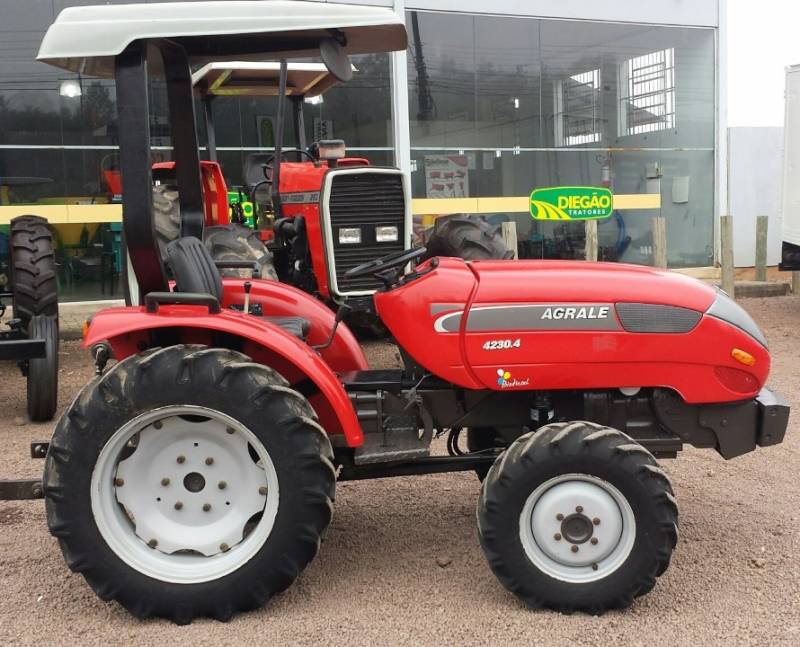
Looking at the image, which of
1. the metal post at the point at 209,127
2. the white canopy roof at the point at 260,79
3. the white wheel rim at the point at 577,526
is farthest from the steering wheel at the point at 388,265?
the metal post at the point at 209,127

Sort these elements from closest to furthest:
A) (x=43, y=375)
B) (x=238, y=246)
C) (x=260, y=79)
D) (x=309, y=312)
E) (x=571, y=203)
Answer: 1. (x=309, y=312)
2. (x=43, y=375)
3. (x=238, y=246)
4. (x=260, y=79)
5. (x=571, y=203)

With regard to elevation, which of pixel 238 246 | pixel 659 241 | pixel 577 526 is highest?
pixel 238 246

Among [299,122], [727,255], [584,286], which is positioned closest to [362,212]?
[299,122]

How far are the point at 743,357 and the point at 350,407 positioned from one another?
1.46 meters

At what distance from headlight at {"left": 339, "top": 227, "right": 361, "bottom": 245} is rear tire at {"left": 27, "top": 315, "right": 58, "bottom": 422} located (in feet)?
6.97

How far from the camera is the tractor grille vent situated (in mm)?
6105

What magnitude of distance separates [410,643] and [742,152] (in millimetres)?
12832

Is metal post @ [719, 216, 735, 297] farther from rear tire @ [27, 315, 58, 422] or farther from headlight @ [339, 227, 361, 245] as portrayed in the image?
rear tire @ [27, 315, 58, 422]

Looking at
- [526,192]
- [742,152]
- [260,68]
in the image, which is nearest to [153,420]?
[260,68]

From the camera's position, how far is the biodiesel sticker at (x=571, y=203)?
9.54 m

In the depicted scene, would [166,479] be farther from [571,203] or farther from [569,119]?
[569,119]

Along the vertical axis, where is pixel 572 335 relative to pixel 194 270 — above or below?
below

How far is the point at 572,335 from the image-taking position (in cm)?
304

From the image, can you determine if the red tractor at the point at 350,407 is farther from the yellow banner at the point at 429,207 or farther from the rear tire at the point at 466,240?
the yellow banner at the point at 429,207
